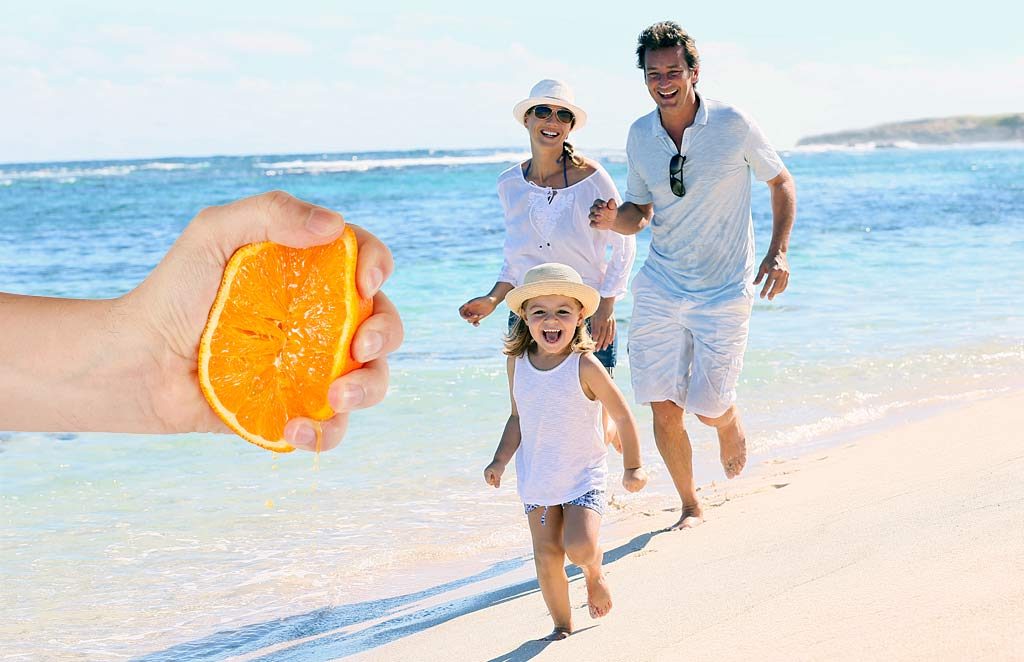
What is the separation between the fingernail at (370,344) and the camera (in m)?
2.13

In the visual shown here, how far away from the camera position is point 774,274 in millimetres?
4984

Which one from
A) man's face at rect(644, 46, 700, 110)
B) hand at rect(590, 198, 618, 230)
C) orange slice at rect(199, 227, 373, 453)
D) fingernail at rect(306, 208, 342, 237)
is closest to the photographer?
fingernail at rect(306, 208, 342, 237)

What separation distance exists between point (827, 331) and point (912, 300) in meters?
2.32

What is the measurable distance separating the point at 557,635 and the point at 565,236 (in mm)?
1961

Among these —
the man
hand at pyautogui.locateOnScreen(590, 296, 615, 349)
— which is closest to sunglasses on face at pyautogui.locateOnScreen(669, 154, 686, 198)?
the man

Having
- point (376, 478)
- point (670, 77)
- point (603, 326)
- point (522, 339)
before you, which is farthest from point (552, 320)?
point (376, 478)

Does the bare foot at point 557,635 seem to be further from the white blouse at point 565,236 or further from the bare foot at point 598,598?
the white blouse at point 565,236

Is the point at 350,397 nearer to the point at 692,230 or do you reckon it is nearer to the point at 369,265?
the point at 369,265

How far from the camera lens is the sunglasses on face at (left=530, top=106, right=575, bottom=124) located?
5355 millimetres

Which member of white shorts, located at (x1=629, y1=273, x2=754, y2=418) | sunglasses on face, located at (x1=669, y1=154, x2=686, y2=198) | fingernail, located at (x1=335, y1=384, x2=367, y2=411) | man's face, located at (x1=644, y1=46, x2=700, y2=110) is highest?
man's face, located at (x1=644, y1=46, x2=700, y2=110)

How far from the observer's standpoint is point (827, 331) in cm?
1082

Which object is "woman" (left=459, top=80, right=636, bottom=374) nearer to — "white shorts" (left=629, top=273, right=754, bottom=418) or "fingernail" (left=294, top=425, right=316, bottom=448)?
"white shorts" (left=629, top=273, right=754, bottom=418)

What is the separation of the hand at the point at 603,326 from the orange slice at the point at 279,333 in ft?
10.2

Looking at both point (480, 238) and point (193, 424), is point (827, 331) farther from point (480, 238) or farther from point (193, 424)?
point (480, 238)
